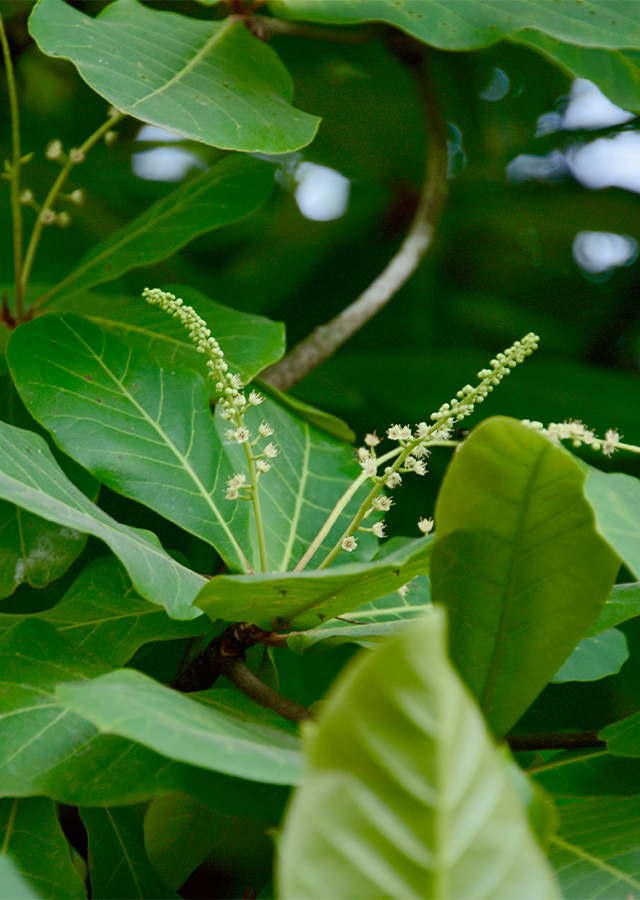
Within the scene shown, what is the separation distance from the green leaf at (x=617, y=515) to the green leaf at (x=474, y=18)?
2.16 ft

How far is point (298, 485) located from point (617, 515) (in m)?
0.43

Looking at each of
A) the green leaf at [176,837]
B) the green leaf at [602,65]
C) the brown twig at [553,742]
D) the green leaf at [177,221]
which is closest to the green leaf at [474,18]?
the green leaf at [602,65]

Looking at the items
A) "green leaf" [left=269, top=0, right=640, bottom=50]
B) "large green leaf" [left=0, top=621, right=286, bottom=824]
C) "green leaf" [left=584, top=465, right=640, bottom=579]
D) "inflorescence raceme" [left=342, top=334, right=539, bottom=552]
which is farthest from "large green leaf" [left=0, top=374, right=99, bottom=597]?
"green leaf" [left=269, top=0, right=640, bottom=50]

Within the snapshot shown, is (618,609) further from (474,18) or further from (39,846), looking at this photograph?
(474,18)

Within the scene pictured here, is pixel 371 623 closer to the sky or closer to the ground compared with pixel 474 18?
closer to the ground

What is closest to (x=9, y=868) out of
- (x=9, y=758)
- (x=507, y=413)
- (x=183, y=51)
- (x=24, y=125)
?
(x=9, y=758)

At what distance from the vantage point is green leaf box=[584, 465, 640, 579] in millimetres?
451

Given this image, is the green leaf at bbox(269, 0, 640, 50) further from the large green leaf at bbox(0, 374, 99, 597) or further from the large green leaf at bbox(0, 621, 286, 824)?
the large green leaf at bbox(0, 621, 286, 824)

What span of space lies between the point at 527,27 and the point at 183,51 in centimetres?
40

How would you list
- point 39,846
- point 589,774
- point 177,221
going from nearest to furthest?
point 39,846, point 589,774, point 177,221

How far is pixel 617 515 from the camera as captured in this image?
18.5 inches

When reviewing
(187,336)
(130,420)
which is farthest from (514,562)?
(187,336)

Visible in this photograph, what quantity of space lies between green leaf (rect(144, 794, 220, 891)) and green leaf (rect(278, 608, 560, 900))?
0.47 meters

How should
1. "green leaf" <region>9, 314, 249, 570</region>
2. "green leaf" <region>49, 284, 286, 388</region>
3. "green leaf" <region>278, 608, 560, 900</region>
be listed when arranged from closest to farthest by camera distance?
"green leaf" <region>278, 608, 560, 900</region> < "green leaf" <region>9, 314, 249, 570</region> < "green leaf" <region>49, 284, 286, 388</region>
